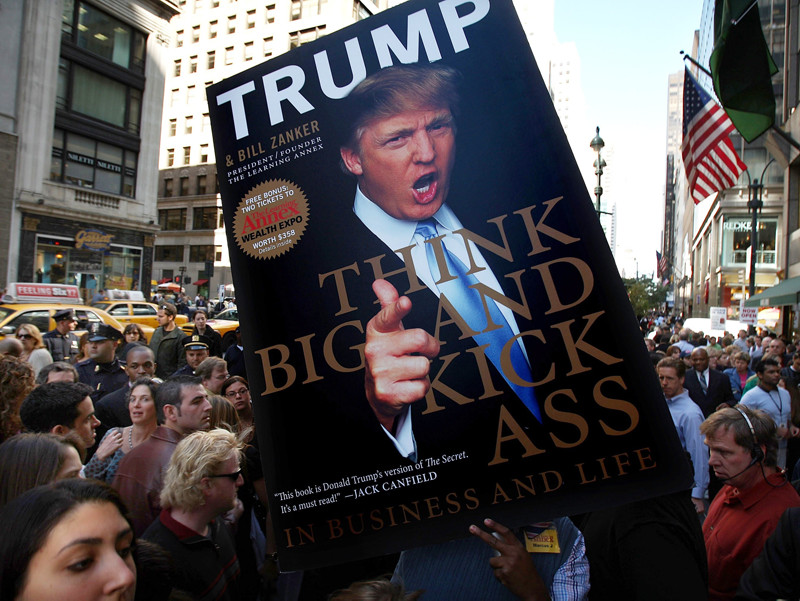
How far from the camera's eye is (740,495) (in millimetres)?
3340

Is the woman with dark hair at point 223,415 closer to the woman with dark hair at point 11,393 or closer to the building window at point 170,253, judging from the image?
the woman with dark hair at point 11,393

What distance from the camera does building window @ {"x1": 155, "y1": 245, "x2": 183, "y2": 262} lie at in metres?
59.9

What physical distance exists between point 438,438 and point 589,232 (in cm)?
73

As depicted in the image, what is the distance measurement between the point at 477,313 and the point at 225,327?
19.3 metres

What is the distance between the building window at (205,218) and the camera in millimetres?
58000

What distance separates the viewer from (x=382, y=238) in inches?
69.6

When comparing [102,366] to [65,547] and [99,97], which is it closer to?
[65,547]

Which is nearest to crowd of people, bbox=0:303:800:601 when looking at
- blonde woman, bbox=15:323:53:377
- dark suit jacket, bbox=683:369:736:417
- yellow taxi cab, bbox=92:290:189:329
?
blonde woman, bbox=15:323:53:377

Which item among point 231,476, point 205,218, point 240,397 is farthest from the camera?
point 205,218

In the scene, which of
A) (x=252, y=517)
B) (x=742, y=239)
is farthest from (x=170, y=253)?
(x=252, y=517)

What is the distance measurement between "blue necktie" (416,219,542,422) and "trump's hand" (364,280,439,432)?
0.13m

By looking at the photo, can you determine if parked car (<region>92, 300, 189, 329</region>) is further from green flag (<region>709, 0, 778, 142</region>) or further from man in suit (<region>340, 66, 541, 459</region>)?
man in suit (<region>340, 66, 541, 459</region>)

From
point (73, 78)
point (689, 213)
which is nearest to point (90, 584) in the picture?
point (73, 78)

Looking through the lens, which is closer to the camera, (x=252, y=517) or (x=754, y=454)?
(x=754, y=454)
